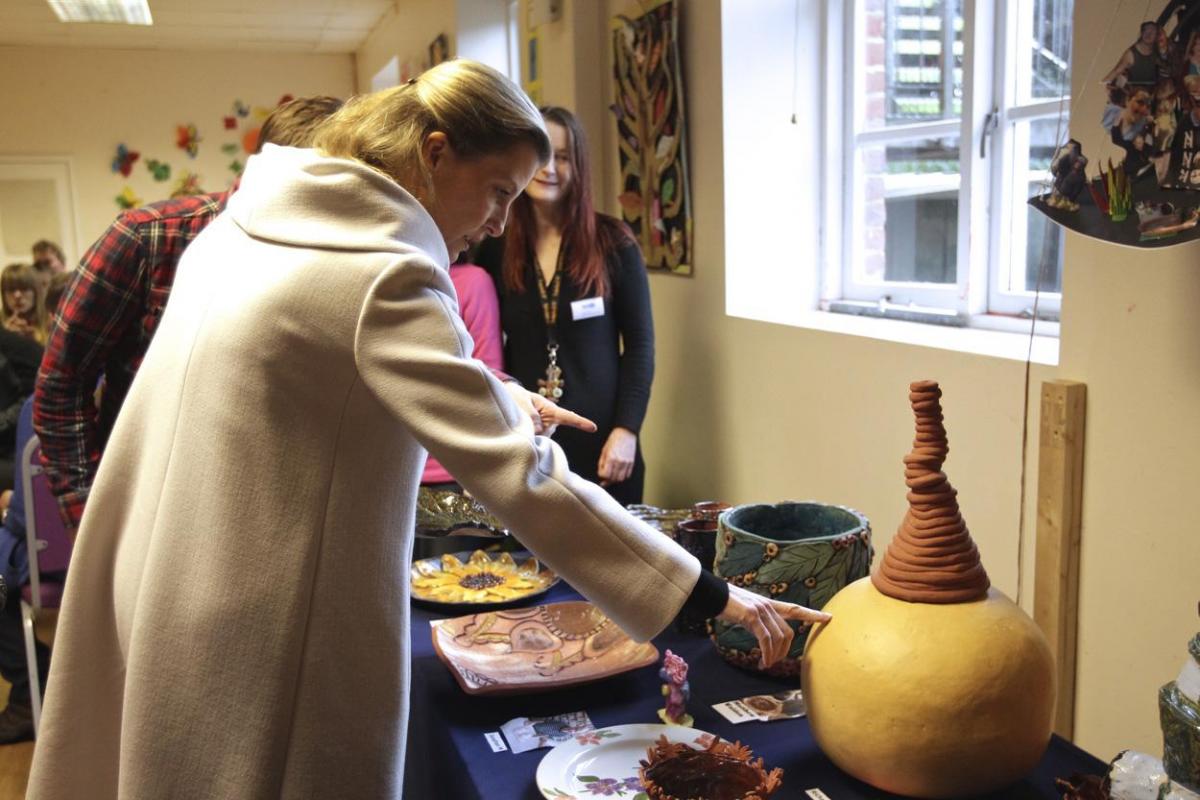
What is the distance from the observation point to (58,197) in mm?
7324

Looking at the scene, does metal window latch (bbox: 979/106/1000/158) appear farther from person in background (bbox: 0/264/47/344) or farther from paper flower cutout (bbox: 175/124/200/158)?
paper flower cutout (bbox: 175/124/200/158)

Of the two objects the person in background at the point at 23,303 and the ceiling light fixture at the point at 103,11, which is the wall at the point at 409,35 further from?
the person in background at the point at 23,303

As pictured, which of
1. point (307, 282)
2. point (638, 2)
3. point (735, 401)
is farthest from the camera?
point (638, 2)

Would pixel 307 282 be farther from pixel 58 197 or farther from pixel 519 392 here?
pixel 58 197

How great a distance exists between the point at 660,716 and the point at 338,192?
628 mm

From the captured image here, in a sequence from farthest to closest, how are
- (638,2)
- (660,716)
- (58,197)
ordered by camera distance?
(58,197)
(638,2)
(660,716)

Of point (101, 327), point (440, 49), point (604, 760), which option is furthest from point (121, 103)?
point (604, 760)

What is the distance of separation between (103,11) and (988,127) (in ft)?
18.6

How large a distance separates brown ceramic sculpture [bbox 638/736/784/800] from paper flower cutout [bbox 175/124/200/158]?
747 cm

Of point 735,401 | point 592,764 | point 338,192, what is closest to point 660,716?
point 592,764

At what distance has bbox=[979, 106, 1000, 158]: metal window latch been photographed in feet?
6.62

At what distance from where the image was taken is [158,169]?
7.49 meters

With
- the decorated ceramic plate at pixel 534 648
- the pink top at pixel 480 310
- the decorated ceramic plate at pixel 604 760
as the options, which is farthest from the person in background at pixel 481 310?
the decorated ceramic plate at pixel 604 760

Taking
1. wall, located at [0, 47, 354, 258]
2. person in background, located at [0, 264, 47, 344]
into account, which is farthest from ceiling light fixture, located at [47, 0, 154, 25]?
person in background, located at [0, 264, 47, 344]
